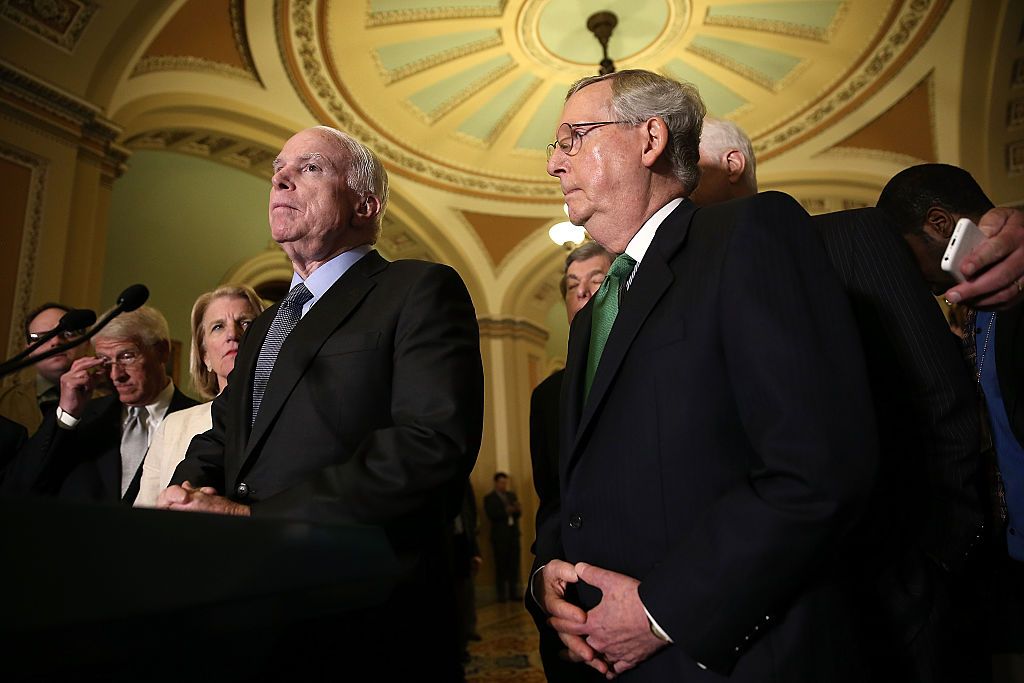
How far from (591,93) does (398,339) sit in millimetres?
649

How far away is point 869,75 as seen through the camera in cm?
802

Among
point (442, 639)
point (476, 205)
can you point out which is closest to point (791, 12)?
point (476, 205)

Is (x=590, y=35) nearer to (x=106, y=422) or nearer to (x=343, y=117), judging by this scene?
(x=343, y=117)

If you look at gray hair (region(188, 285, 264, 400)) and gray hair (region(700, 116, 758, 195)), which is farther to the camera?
gray hair (region(188, 285, 264, 400))

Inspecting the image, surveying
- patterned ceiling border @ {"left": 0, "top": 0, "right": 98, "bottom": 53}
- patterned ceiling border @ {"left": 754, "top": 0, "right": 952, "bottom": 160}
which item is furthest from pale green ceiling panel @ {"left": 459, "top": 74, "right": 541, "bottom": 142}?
patterned ceiling border @ {"left": 0, "top": 0, "right": 98, "bottom": 53}

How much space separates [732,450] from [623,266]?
439 mm

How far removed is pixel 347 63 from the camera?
744cm

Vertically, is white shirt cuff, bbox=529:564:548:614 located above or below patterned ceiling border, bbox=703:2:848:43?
below

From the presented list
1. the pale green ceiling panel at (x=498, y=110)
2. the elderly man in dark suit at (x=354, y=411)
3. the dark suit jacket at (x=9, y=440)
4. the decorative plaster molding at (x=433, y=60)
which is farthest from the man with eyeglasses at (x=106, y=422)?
the pale green ceiling panel at (x=498, y=110)

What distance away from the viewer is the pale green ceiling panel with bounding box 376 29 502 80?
24.8ft

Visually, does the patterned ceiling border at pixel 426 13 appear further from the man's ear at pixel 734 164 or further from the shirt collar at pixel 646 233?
the shirt collar at pixel 646 233

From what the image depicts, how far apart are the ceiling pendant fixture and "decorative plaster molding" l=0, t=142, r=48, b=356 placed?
506 centimetres

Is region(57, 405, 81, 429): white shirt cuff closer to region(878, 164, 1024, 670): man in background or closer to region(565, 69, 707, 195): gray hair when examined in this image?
region(565, 69, 707, 195): gray hair

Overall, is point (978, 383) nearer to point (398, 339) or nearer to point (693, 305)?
point (693, 305)
